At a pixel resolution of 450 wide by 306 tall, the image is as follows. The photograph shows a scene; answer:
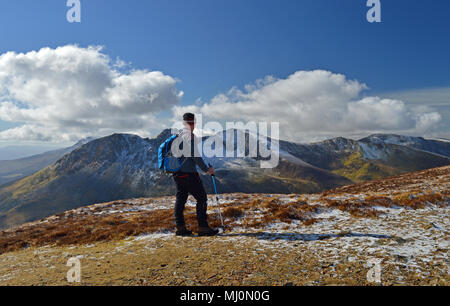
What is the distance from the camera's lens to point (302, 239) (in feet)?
29.2

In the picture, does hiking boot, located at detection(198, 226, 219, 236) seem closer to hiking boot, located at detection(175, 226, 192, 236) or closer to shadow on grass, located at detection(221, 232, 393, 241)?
shadow on grass, located at detection(221, 232, 393, 241)

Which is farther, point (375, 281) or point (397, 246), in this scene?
point (397, 246)

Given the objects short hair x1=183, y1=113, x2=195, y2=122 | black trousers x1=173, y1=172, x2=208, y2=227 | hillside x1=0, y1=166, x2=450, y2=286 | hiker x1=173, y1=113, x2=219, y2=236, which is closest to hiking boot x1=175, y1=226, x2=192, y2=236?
hiker x1=173, y1=113, x2=219, y2=236

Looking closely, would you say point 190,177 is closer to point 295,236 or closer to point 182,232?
point 182,232

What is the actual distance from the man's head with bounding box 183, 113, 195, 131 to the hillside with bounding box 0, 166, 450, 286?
4.90 metres

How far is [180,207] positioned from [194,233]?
161 cm

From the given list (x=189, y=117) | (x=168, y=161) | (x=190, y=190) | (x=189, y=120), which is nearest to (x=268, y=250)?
(x=190, y=190)

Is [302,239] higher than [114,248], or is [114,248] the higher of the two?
[302,239]

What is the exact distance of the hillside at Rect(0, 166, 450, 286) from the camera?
586 cm

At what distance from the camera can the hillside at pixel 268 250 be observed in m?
5.86

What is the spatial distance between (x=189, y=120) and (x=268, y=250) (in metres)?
6.16

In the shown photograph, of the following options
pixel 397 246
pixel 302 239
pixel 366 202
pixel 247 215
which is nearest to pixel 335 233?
pixel 302 239
